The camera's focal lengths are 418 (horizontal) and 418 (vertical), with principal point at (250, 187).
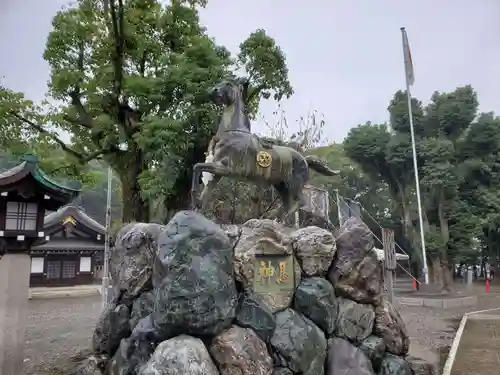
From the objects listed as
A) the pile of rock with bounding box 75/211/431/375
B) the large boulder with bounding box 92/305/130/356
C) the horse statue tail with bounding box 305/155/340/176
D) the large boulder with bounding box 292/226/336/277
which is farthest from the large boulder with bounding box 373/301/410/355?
the large boulder with bounding box 92/305/130/356

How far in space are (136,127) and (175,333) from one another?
9.83m

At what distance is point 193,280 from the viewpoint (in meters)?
4.67

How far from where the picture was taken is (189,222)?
498cm

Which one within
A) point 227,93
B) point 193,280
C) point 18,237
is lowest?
point 193,280

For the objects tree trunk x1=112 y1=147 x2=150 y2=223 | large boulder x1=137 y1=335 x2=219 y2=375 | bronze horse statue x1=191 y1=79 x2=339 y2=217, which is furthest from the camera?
tree trunk x1=112 y1=147 x2=150 y2=223

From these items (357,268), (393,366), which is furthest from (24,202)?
(393,366)

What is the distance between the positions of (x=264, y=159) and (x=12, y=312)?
5254mm

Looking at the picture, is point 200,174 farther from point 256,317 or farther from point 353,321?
point 353,321

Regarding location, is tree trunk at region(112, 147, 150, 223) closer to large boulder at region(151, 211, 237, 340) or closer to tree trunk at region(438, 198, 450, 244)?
large boulder at region(151, 211, 237, 340)

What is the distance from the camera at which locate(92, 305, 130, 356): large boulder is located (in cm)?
583

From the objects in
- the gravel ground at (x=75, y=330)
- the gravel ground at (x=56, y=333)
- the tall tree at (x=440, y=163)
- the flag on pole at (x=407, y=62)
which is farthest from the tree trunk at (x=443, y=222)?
the gravel ground at (x=56, y=333)

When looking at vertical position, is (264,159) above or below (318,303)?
above

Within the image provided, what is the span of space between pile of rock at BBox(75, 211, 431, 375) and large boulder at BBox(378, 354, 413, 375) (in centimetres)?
2

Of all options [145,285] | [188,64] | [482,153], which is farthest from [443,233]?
[145,285]
